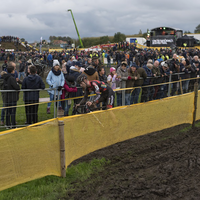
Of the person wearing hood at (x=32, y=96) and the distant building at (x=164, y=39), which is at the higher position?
the distant building at (x=164, y=39)

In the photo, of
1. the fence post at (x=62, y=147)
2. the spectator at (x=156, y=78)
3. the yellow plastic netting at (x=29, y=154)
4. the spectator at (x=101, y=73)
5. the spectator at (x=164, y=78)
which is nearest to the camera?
the yellow plastic netting at (x=29, y=154)

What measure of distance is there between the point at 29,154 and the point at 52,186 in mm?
793

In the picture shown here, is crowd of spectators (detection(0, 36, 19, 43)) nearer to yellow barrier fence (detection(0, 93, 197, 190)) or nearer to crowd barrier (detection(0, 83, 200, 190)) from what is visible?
yellow barrier fence (detection(0, 93, 197, 190))

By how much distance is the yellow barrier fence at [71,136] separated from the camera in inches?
191

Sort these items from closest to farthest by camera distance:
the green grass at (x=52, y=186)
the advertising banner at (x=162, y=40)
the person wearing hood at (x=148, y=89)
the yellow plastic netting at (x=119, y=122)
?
the green grass at (x=52, y=186) < the yellow plastic netting at (x=119, y=122) < the person wearing hood at (x=148, y=89) < the advertising banner at (x=162, y=40)

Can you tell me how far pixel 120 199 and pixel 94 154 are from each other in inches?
95.6

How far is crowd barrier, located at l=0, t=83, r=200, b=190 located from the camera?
4.84m

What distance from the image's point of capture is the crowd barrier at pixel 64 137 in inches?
191

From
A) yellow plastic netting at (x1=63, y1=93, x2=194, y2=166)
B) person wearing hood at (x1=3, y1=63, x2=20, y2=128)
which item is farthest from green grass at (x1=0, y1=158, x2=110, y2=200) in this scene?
person wearing hood at (x1=3, y1=63, x2=20, y2=128)

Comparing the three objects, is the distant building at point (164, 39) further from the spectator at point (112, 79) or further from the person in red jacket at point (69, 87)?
the person in red jacket at point (69, 87)

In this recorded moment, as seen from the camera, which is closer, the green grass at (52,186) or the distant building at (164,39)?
the green grass at (52,186)

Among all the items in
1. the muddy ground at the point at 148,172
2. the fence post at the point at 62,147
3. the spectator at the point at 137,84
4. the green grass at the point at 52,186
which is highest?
the spectator at the point at 137,84

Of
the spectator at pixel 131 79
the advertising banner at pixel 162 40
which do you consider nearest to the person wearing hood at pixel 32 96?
the spectator at pixel 131 79

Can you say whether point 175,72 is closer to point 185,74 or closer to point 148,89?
point 185,74
